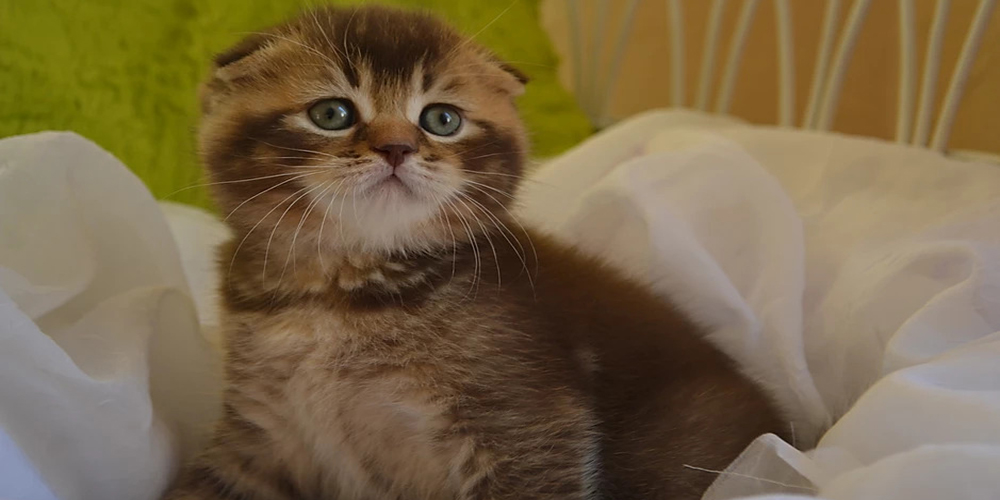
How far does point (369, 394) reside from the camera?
2.71 ft

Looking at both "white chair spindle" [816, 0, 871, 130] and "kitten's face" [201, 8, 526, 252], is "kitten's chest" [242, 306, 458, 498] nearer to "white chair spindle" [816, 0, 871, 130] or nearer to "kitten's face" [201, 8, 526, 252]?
"kitten's face" [201, 8, 526, 252]

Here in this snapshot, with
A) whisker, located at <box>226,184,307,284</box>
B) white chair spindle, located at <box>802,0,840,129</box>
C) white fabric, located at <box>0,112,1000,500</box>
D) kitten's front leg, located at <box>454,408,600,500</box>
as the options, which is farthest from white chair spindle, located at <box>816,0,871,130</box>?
whisker, located at <box>226,184,307,284</box>

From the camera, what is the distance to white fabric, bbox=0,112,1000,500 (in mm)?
689

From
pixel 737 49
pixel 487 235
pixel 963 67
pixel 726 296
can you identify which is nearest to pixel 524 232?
pixel 487 235

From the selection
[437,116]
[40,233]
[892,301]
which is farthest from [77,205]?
[892,301]

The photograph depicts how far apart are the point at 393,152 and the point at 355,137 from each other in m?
0.06

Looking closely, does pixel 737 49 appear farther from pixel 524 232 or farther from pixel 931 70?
pixel 524 232

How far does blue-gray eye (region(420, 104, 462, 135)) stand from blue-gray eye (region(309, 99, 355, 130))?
3.3 inches

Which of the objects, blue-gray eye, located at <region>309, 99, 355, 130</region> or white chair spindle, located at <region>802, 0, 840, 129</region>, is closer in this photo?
blue-gray eye, located at <region>309, 99, 355, 130</region>

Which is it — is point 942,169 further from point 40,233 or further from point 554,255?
point 40,233

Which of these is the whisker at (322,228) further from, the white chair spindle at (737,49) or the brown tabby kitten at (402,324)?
the white chair spindle at (737,49)

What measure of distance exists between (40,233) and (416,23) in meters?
0.50

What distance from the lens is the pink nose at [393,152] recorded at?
0.79 meters

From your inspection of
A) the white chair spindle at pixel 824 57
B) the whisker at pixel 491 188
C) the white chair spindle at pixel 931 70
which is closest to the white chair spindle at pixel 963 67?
the white chair spindle at pixel 931 70
